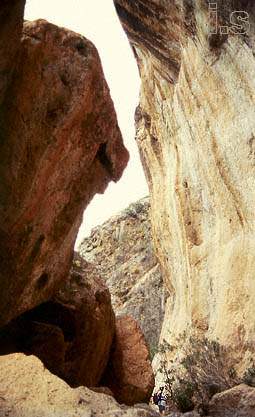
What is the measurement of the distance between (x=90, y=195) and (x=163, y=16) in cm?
1148

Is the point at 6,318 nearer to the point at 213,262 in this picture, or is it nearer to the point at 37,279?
the point at 37,279

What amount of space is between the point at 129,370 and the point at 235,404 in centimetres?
677

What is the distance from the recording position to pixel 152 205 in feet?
97.2

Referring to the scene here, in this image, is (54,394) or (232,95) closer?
(54,394)

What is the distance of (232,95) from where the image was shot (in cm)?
1933

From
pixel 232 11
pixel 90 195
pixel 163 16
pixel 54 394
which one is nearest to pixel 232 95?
pixel 232 11

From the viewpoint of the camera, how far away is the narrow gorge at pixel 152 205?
10.1 meters

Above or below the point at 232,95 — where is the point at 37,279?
below

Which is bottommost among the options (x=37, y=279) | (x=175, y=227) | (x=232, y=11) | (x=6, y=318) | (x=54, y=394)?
(x=54, y=394)

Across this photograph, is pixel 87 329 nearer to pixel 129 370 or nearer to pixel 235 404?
pixel 129 370

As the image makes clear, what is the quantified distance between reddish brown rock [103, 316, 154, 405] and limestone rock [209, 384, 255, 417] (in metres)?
4.88

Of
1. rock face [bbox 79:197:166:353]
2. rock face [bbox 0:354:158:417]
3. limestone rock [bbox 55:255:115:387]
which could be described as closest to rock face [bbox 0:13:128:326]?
limestone rock [bbox 55:255:115:387]

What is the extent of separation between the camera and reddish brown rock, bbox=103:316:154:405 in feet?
51.5

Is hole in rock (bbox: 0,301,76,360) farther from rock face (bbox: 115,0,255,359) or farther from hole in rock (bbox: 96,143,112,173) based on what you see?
rock face (bbox: 115,0,255,359)
